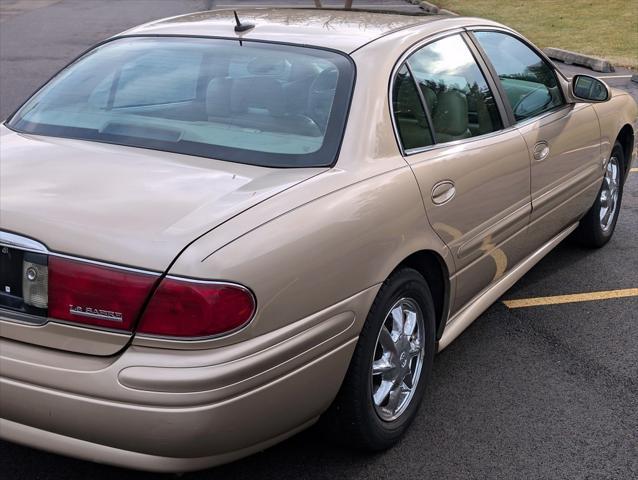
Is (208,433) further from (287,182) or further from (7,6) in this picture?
(7,6)

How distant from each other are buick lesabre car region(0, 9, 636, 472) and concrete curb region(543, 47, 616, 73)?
30.8ft

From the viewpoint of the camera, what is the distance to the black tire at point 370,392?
3.03 metres

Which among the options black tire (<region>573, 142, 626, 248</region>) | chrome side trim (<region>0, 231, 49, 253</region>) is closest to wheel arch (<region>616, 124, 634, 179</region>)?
black tire (<region>573, 142, 626, 248</region>)

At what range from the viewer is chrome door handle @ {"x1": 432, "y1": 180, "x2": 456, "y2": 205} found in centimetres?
343

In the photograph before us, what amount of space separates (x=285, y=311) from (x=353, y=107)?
0.99 metres

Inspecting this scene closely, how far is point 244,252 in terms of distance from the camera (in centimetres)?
255

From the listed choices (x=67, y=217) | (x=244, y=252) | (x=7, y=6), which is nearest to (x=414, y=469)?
(x=244, y=252)

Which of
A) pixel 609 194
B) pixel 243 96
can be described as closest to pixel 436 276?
pixel 243 96

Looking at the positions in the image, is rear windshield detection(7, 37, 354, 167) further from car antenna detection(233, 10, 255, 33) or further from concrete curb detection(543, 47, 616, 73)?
concrete curb detection(543, 47, 616, 73)

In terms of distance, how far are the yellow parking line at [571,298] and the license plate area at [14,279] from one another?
3.02 metres

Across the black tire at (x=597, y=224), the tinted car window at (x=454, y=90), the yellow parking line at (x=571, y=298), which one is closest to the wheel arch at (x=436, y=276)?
the tinted car window at (x=454, y=90)

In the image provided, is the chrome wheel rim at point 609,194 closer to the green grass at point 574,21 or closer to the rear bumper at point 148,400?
the rear bumper at point 148,400

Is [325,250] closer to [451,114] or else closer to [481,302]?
[451,114]

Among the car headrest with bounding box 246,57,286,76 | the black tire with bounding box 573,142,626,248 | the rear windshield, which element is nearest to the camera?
the rear windshield
